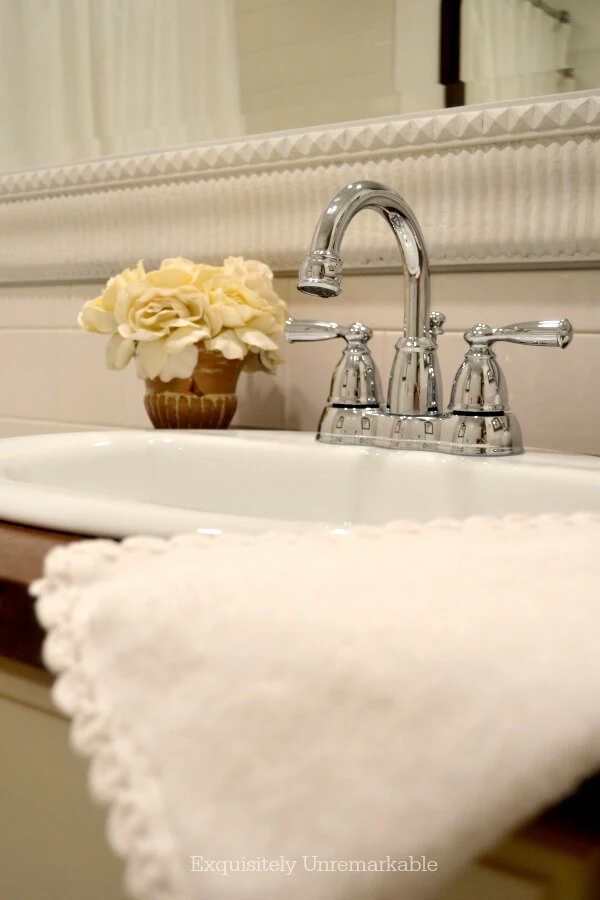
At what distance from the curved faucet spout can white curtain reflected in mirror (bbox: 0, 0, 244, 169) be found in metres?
0.31

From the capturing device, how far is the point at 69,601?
225 millimetres

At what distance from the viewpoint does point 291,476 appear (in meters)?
0.61

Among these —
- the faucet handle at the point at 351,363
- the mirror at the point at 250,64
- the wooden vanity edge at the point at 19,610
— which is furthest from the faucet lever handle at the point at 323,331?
the wooden vanity edge at the point at 19,610

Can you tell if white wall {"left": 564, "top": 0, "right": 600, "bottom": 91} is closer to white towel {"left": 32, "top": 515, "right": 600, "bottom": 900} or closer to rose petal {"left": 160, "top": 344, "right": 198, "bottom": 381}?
rose petal {"left": 160, "top": 344, "right": 198, "bottom": 381}

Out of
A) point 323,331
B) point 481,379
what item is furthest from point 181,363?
point 481,379

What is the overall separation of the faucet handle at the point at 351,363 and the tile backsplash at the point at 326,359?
0.36 ft

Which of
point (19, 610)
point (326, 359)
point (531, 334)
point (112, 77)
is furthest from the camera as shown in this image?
point (112, 77)

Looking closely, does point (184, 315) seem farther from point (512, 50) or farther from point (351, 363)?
point (512, 50)

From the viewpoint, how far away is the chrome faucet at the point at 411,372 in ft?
1.76

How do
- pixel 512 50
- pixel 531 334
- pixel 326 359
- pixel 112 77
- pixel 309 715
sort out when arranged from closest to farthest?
pixel 309 715, pixel 531 334, pixel 512 50, pixel 326 359, pixel 112 77

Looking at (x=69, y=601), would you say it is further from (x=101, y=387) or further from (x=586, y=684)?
(x=101, y=387)

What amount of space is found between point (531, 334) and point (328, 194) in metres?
0.29

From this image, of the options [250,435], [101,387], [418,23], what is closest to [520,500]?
[250,435]

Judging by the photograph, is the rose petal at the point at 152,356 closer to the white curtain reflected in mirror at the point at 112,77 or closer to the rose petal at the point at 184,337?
the rose petal at the point at 184,337
